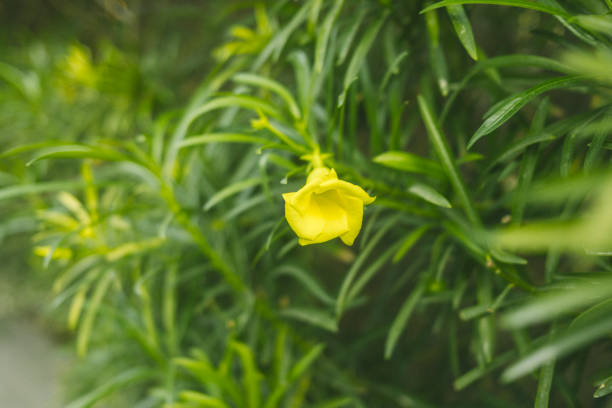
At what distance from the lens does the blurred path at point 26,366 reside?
66.1 inches

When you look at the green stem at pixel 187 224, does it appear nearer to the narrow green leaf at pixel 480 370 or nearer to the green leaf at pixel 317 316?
the green leaf at pixel 317 316

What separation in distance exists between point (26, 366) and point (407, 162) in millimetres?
2000

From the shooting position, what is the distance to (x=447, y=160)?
0.50 m

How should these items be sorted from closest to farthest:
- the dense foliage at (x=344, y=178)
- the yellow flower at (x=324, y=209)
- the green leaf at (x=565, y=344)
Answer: the green leaf at (x=565, y=344), the yellow flower at (x=324, y=209), the dense foliage at (x=344, y=178)

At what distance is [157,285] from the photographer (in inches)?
36.9

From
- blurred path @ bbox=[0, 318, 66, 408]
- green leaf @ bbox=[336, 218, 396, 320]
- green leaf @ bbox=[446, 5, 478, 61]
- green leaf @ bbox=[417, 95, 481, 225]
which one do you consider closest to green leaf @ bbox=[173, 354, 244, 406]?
green leaf @ bbox=[336, 218, 396, 320]

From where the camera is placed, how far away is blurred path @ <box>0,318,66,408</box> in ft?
5.51

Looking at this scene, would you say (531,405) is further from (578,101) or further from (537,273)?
(578,101)

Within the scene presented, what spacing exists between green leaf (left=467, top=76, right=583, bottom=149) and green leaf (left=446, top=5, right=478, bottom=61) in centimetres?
8

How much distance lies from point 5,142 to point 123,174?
0.57m

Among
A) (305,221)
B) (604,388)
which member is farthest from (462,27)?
(604,388)

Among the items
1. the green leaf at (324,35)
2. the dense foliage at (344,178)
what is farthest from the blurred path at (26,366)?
the green leaf at (324,35)

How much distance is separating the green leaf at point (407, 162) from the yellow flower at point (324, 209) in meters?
0.12

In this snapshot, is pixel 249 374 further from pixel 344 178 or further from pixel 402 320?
pixel 344 178
